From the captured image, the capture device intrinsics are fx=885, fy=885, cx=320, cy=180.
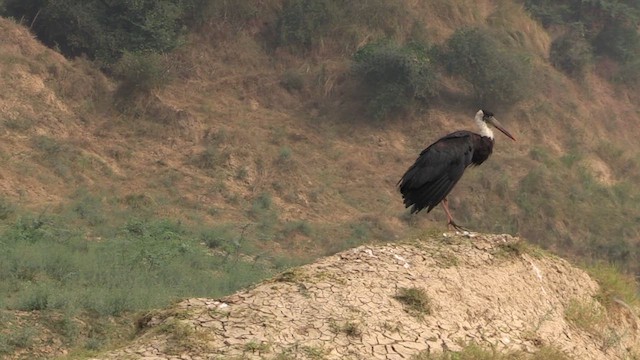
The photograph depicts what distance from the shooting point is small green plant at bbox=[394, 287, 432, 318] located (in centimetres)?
678

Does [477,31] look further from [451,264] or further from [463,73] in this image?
[451,264]

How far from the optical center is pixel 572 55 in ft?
101

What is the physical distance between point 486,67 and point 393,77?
2918 millimetres

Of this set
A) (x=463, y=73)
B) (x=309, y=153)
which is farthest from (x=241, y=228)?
(x=463, y=73)

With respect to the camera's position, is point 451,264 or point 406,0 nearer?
point 451,264

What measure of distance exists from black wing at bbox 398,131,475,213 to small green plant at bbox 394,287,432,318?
1.99 m

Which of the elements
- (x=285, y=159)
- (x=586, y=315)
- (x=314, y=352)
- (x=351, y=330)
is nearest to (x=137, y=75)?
(x=285, y=159)

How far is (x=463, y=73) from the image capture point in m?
26.5

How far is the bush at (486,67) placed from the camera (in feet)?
85.8

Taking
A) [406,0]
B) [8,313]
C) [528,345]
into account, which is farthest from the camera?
[406,0]

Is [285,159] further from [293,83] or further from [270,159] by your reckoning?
[293,83]

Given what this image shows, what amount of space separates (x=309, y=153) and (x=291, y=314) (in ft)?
57.8

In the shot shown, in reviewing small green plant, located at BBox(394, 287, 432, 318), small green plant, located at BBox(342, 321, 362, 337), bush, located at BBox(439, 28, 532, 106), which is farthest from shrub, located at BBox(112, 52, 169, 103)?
small green plant, located at BBox(342, 321, 362, 337)

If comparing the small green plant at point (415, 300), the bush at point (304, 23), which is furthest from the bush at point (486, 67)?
the small green plant at point (415, 300)
